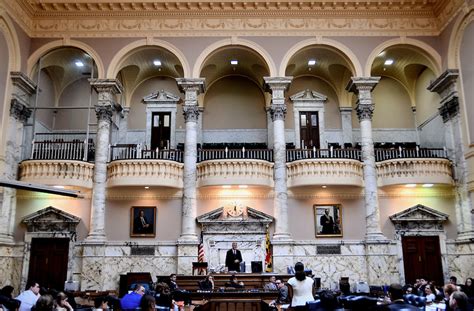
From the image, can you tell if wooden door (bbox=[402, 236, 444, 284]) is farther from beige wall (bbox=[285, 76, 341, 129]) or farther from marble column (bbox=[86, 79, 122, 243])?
marble column (bbox=[86, 79, 122, 243])

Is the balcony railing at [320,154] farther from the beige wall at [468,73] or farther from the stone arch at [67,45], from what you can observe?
the stone arch at [67,45]

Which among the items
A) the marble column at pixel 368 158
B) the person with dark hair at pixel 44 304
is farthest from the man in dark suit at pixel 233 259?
the person with dark hair at pixel 44 304

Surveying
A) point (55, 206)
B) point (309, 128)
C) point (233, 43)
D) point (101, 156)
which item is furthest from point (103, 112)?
point (309, 128)

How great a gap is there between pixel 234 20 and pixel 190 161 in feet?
20.3

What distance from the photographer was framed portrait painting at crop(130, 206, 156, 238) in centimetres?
1748

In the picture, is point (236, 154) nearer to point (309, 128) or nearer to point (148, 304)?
point (309, 128)

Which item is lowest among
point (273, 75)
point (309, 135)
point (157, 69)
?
point (309, 135)

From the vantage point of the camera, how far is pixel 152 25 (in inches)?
717

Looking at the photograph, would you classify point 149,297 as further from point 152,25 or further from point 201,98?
point 201,98

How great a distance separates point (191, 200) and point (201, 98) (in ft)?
19.7

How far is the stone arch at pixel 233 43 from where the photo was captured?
59.0 feet

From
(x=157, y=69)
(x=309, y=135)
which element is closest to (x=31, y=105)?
(x=157, y=69)

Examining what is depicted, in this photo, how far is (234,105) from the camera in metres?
21.4

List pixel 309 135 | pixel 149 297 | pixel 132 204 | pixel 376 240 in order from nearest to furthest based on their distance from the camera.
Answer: pixel 149 297, pixel 376 240, pixel 132 204, pixel 309 135
